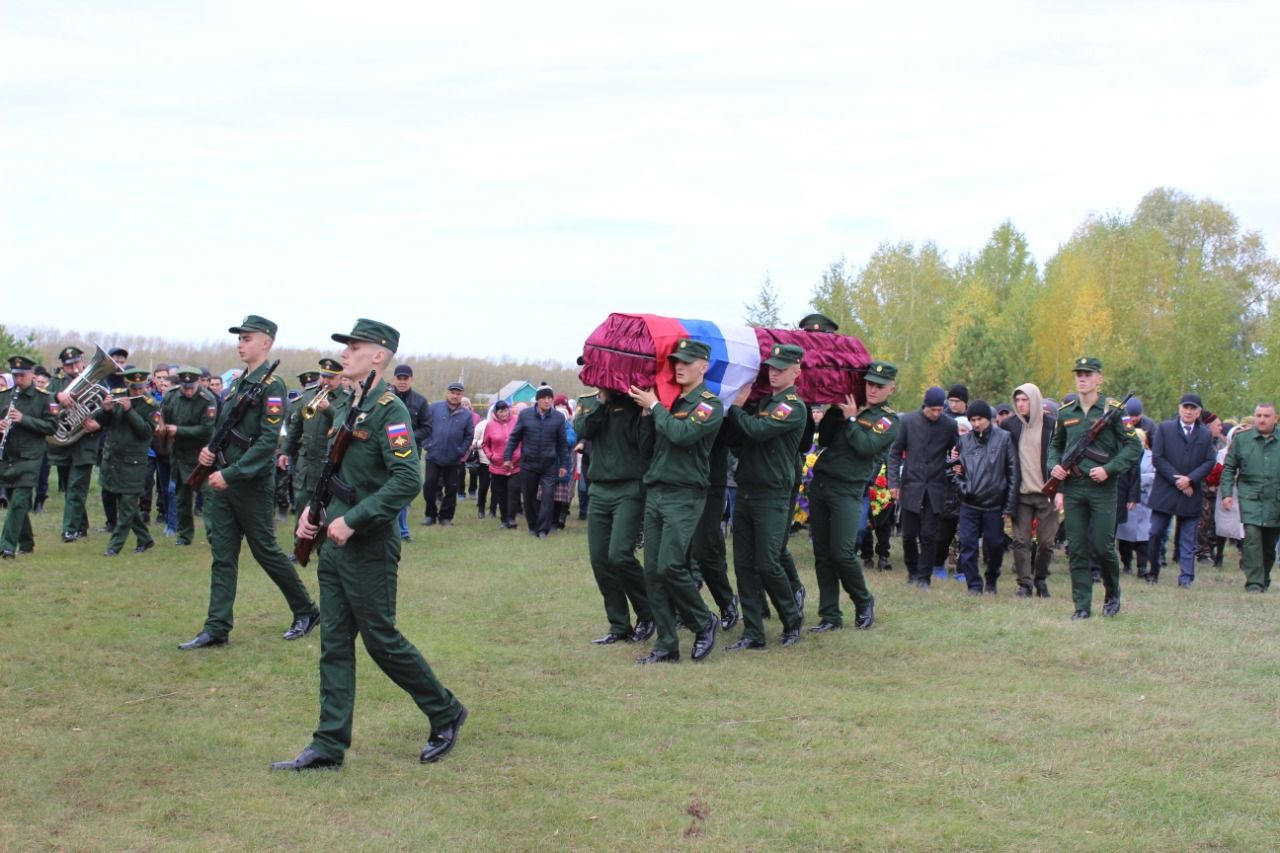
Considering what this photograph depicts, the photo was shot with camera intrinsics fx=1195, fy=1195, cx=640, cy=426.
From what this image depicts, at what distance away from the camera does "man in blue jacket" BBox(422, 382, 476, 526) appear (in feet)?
56.9

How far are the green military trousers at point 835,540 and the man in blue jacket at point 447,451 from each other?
8.35 meters

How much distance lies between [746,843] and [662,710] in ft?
6.99

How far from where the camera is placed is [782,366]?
8.84 metres

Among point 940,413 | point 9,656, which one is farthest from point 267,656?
point 940,413

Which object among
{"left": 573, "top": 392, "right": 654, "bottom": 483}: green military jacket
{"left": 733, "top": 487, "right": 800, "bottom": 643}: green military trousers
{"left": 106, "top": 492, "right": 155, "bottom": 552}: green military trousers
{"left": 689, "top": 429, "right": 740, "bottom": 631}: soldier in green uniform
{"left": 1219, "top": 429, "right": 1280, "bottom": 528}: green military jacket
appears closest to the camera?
{"left": 573, "top": 392, "right": 654, "bottom": 483}: green military jacket

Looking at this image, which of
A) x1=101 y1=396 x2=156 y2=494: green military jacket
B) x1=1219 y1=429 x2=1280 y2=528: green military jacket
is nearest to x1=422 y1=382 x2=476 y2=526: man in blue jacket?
x1=101 y1=396 x2=156 y2=494: green military jacket

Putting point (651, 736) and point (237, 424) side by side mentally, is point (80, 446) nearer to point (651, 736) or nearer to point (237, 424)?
point (237, 424)

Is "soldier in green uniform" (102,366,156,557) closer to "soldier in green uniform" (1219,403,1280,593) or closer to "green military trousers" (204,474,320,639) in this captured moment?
"green military trousers" (204,474,320,639)

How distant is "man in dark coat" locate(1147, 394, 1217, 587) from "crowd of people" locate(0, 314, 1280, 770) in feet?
0.10

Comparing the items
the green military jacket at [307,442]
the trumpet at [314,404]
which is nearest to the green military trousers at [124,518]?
the green military jacket at [307,442]

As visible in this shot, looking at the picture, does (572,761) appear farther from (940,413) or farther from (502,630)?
(940,413)

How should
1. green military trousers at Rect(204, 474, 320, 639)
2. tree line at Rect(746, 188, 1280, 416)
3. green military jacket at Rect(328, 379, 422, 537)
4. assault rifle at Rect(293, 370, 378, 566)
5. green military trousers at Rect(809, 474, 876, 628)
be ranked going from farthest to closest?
tree line at Rect(746, 188, 1280, 416)
green military trousers at Rect(809, 474, 876, 628)
green military trousers at Rect(204, 474, 320, 639)
assault rifle at Rect(293, 370, 378, 566)
green military jacket at Rect(328, 379, 422, 537)

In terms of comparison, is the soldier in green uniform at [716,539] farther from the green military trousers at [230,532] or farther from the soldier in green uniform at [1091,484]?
the green military trousers at [230,532]

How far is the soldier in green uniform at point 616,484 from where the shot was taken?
29.6ft
